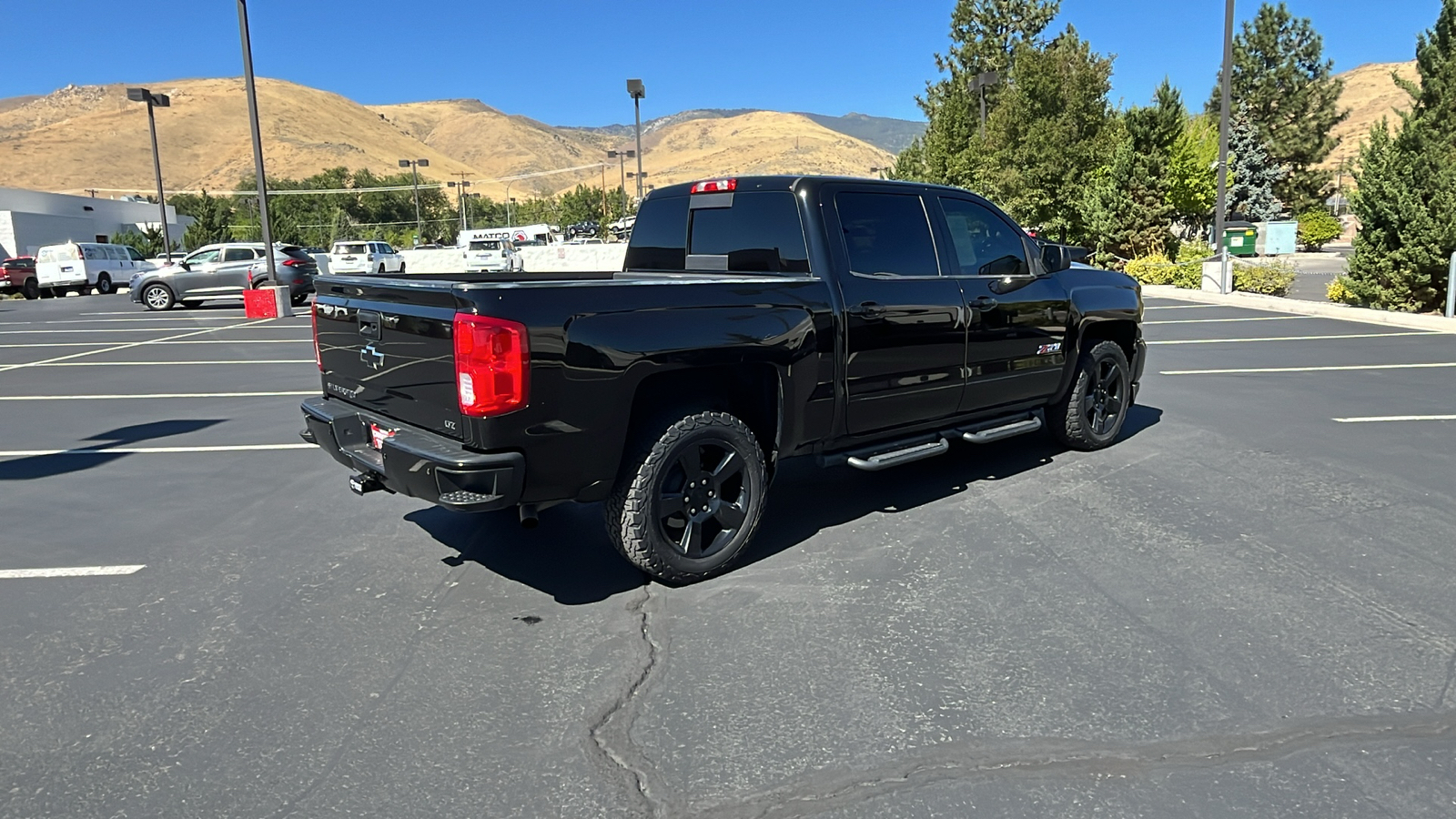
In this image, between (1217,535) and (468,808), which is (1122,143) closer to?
(1217,535)

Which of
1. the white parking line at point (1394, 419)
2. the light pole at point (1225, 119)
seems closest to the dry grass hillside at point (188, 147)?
the light pole at point (1225, 119)

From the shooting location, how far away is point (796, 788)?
285 cm

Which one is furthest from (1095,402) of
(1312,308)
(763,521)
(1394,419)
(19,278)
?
(19,278)

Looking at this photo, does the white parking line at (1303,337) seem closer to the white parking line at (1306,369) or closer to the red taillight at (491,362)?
the white parking line at (1306,369)

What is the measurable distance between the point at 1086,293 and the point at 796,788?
491 cm

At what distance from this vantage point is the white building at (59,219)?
4859 cm

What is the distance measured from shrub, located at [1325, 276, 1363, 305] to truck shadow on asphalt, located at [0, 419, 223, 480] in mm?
17619

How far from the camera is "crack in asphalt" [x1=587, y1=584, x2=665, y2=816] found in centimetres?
284

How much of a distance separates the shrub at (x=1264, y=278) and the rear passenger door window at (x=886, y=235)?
18.0m

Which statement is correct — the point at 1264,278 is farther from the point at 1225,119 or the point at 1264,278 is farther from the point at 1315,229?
the point at 1315,229

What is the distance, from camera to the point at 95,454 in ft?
24.2

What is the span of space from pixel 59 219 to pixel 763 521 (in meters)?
62.9

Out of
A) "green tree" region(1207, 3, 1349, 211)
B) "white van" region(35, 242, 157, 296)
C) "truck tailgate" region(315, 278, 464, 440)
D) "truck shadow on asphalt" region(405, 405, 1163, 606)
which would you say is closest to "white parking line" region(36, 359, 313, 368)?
"truck shadow on asphalt" region(405, 405, 1163, 606)

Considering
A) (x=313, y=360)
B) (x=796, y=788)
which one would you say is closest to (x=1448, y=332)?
(x=796, y=788)
